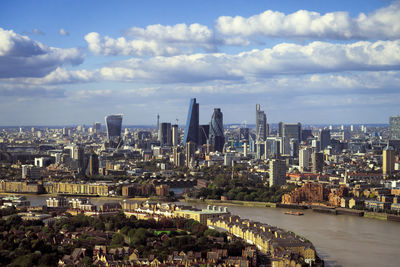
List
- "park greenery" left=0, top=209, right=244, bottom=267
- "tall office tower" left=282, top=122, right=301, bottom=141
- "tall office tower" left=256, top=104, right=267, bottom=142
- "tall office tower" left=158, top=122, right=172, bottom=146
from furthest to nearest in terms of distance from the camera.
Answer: "tall office tower" left=256, top=104, right=267, bottom=142 < "tall office tower" left=158, top=122, right=172, bottom=146 < "tall office tower" left=282, top=122, right=301, bottom=141 < "park greenery" left=0, top=209, right=244, bottom=267

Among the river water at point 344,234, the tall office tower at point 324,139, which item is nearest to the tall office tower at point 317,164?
the river water at point 344,234

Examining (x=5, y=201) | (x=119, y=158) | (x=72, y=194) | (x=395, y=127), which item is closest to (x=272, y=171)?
(x=72, y=194)

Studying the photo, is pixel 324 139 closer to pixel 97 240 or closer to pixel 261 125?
pixel 261 125

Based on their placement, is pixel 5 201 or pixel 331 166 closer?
pixel 5 201

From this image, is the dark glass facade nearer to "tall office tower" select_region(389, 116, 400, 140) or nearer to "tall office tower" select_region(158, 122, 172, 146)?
"tall office tower" select_region(158, 122, 172, 146)

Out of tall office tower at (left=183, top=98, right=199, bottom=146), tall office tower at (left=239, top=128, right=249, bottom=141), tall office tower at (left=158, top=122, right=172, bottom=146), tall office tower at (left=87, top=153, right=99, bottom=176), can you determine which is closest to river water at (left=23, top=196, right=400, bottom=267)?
tall office tower at (left=87, top=153, right=99, bottom=176)

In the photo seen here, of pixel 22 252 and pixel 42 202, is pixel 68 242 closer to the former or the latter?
pixel 22 252

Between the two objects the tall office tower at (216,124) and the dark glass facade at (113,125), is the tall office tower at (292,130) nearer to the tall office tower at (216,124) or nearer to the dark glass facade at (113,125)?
the tall office tower at (216,124)
